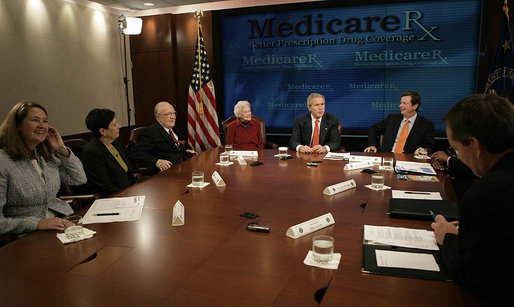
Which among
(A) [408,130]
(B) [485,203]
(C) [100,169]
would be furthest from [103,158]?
(A) [408,130]

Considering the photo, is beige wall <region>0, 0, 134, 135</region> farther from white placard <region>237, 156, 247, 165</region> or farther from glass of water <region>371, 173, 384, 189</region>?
glass of water <region>371, 173, 384, 189</region>

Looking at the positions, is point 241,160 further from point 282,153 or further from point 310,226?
point 310,226

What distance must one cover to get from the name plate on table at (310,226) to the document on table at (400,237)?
0.61 ft

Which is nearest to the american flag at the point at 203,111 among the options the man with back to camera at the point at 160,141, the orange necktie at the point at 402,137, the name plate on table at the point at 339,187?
the man with back to camera at the point at 160,141

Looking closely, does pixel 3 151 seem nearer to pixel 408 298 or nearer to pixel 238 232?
pixel 238 232

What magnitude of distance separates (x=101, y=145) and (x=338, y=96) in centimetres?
401

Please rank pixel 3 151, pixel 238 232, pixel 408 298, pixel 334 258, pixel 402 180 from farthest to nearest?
pixel 402 180, pixel 3 151, pixel 238 232, pixel 334 258, pixel 408 298

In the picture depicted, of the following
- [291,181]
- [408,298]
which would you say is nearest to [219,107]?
[291,181]

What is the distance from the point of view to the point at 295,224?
6.41 ft

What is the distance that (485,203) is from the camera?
1252 millimetres

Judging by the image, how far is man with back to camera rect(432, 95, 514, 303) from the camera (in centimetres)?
121

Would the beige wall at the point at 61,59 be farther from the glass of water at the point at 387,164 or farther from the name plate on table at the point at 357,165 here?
the glass of water at the point at 387,164

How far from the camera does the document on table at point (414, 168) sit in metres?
3.02

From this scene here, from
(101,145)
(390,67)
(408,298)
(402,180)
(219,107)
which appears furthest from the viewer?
(219,107)
